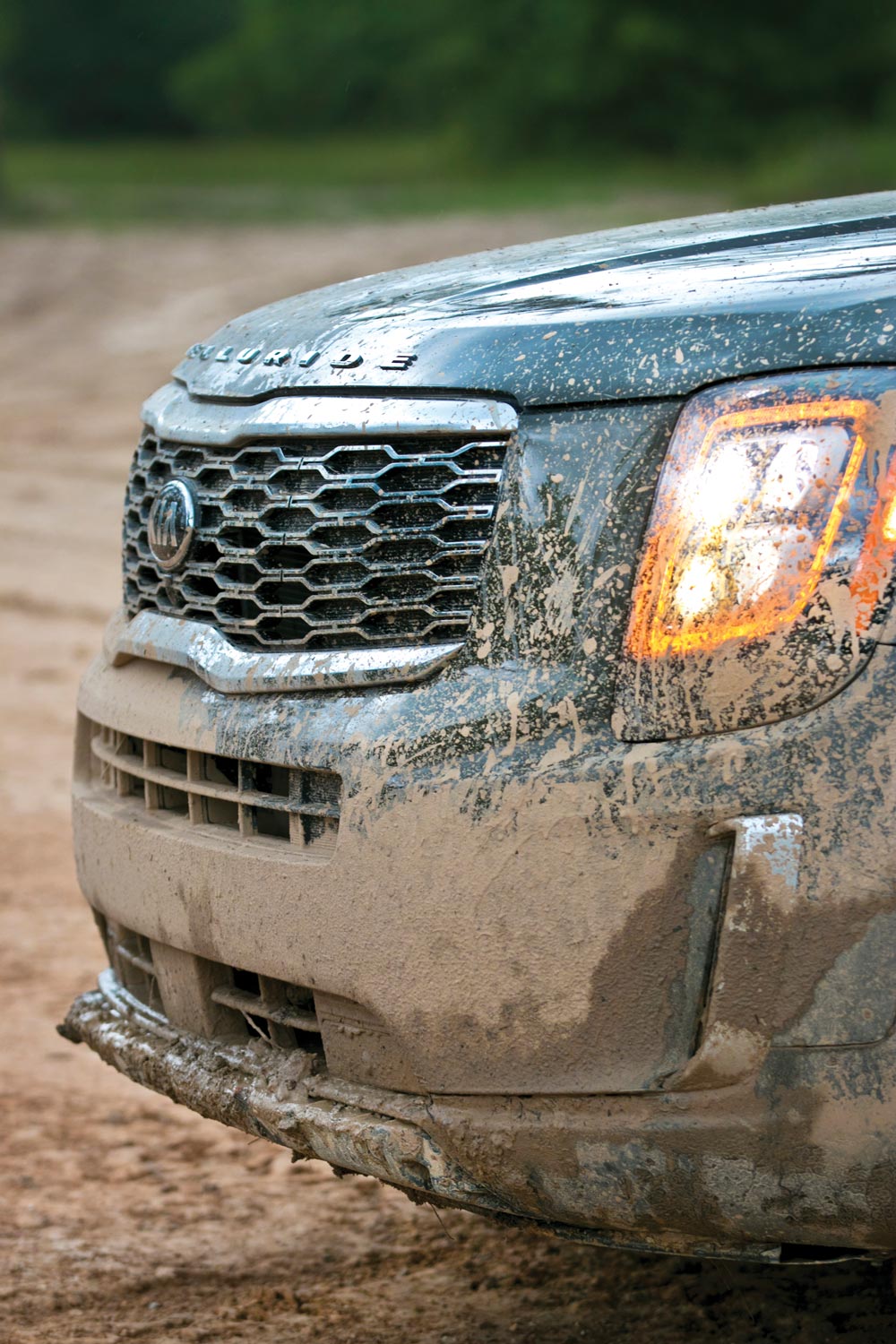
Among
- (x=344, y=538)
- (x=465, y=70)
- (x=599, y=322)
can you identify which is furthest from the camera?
(x=465, y=70)

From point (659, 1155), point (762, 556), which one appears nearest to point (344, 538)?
point (762, 556)

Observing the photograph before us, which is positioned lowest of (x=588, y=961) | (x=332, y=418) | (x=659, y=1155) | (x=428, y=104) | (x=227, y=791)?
(x=659, y=1155)

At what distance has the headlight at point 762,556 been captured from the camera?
1.87m

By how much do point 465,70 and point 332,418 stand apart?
4698 centimetres

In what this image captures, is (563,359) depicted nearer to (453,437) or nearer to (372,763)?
(453,437)

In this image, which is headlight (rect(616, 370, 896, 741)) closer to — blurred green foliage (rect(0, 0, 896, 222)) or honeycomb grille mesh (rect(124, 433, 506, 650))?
honeycomb grille mesh (rect(124, 433, 506, 650))

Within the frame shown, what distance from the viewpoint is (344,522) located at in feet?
7.21

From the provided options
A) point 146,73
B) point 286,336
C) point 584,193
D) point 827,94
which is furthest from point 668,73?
point 286,336

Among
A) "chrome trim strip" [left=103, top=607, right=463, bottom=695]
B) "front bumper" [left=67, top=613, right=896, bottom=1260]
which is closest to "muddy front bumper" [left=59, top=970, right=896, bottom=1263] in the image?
"front bumper" [left=67, top=613, right=896, bottom=1260]

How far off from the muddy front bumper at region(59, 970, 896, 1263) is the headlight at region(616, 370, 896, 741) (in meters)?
0.41

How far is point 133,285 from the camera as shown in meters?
21.6

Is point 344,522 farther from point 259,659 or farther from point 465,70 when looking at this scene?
point 465,70

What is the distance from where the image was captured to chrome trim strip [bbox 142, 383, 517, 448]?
83.1 inches

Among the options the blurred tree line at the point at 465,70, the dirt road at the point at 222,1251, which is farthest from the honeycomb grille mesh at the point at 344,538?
A: the blurred tree line at the point at 465,70
